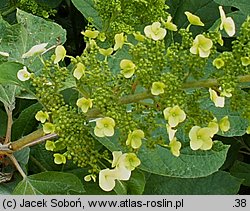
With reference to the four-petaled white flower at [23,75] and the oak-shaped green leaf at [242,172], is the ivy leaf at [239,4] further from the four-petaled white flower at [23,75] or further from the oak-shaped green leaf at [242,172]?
the four-petaled white flower at [23,75]

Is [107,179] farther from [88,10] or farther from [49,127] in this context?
[88,10]

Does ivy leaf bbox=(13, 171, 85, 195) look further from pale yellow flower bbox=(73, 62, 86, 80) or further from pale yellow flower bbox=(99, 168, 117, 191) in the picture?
pale yellow flower bbox=(73, 62, 86, 80)

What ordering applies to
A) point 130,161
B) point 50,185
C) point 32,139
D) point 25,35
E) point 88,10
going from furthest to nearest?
point 88,10 → point 25,35 → point 50,185 → point 32,139 → point 130,161

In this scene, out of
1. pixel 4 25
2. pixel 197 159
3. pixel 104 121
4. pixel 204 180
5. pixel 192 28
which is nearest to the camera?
pixel 104 121

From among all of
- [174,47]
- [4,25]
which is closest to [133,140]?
[174,47]

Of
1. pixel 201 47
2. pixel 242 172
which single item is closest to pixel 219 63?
pixel 201 47
